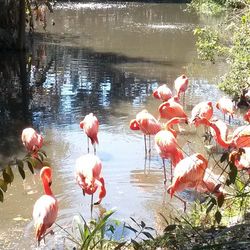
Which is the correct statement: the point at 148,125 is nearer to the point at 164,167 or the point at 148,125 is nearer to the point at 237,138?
the point at 164,167

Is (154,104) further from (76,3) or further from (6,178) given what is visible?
(76,3)

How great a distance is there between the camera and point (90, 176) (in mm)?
4945

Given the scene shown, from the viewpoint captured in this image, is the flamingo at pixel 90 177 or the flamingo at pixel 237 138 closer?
the flamingo at pixel 90 177

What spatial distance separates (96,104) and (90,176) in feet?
14.9

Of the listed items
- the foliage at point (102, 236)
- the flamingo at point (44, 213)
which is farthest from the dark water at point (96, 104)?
the foliage at point (102, 236)

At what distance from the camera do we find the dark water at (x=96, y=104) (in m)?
5.34

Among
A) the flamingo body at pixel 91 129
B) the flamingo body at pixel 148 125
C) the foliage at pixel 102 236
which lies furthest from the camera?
the flamingo body at pixel 148 125

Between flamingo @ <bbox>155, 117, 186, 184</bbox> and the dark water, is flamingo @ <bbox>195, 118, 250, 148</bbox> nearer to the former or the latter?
flamingo @ <bbox>155, 117, 186, 184</bbox>

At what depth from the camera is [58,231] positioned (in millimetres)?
4730

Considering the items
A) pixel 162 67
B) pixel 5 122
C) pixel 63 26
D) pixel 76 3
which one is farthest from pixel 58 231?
pixel 76 3

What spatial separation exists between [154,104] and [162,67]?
370 centimetres

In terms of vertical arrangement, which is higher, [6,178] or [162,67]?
[6,178]

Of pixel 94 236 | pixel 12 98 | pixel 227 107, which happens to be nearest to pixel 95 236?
pixel 94 236

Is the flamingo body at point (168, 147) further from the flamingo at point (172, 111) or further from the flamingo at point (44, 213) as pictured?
the flamingo at point (172, 111)
